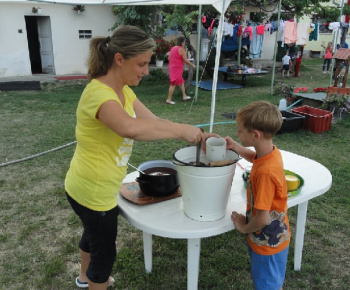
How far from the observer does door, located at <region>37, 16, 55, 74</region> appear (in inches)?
433

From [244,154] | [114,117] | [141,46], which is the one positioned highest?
[141,46]

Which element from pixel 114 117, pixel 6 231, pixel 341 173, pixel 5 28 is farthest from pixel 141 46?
pixel 5 28

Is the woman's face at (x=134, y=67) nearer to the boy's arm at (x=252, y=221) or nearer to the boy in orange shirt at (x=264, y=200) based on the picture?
the boy in orange shirt at (x=264, y=200)

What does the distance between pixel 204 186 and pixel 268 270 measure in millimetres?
634

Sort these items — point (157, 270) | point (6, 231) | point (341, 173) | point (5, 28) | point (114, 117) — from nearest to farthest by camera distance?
point (114, 117)
point (157, 270)
point (6, 231)
point (341, 173)
point (5, 28)

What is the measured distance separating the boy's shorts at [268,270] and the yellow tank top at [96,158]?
0.83m

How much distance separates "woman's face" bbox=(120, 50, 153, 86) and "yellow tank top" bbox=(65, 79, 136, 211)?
0.13 meters

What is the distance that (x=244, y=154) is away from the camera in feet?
6.40

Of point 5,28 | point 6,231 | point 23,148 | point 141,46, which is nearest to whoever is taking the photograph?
point 141,46

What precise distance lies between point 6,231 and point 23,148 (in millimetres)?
2171

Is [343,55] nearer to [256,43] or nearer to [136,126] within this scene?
[256,43]

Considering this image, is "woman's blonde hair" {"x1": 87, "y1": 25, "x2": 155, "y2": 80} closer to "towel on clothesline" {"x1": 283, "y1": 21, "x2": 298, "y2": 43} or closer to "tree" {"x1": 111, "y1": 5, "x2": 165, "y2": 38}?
"tree" {"x1": 111, "y1": 5, "x2": 165, "y2": 38}

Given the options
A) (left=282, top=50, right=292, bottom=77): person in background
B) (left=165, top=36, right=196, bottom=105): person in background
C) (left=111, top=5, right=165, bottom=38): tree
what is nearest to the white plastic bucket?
(left=165, top=36, right=196, bottom=105): person in background

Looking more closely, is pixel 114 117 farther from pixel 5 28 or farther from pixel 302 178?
pixel 5 28
